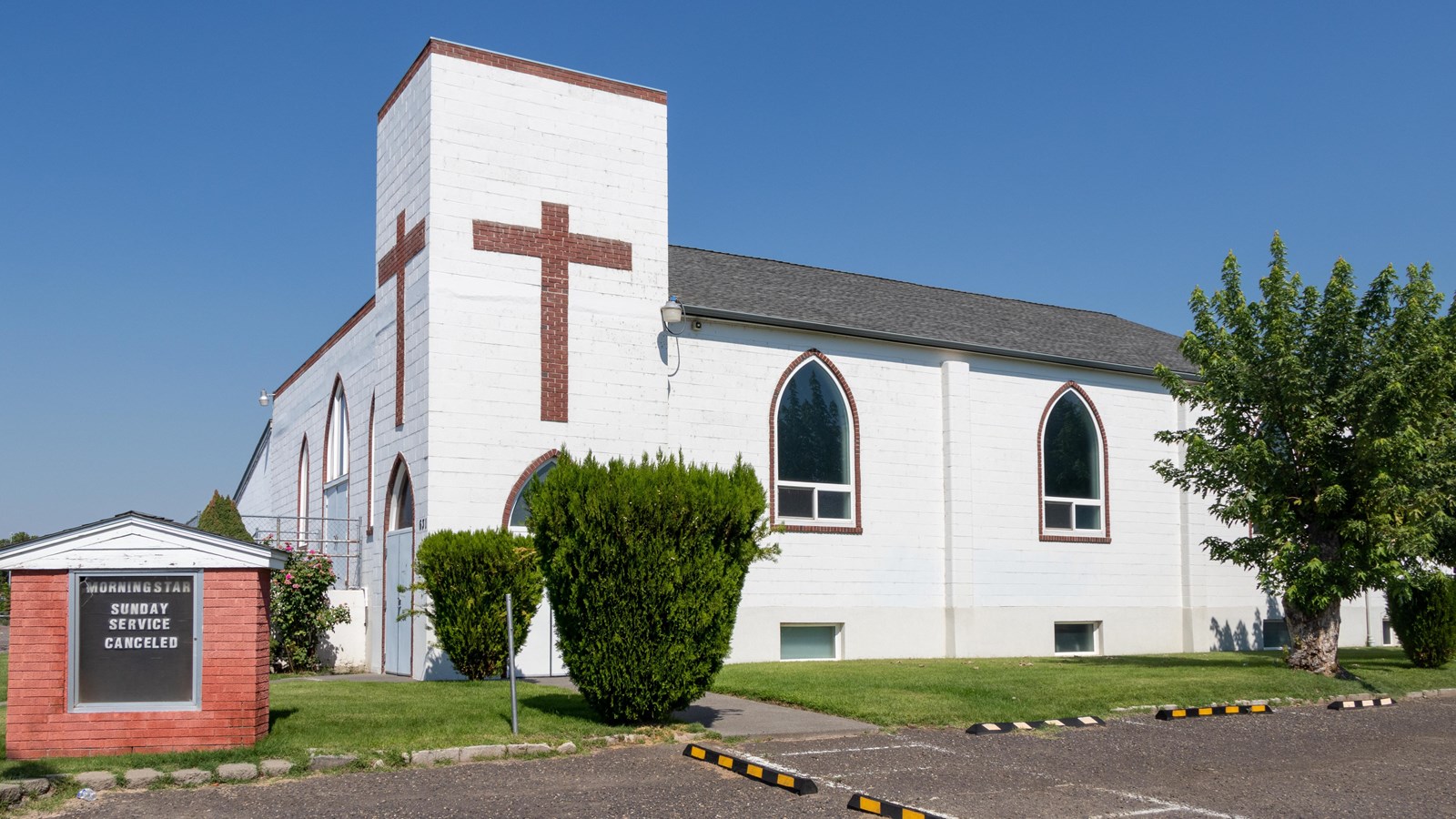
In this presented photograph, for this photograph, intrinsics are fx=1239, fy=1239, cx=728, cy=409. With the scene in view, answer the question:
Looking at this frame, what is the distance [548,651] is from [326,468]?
1127cm

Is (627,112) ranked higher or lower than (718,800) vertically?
higher

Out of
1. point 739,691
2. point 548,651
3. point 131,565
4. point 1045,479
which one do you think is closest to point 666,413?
point 548,651

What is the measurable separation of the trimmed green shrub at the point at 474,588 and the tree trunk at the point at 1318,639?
11060 mm

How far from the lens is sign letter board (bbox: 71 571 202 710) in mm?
10250

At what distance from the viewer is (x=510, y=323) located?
19.2m

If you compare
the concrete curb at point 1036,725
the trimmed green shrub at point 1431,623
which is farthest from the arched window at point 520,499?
the trimmed green shrub at point 1431,623

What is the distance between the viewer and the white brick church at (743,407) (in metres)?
19.1

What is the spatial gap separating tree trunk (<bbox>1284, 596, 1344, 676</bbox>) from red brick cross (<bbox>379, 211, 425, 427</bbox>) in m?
13.9

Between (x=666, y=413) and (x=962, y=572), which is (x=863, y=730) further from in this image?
(x=962, y=572)

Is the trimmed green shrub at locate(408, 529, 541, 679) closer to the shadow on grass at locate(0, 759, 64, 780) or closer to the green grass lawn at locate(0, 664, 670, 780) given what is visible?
the green grass lawn at locate(0, 664, 670, 780)

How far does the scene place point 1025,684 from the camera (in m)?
15.6

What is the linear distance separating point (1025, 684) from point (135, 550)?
10.4 metres

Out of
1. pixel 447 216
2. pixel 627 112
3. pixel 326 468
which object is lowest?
pixel 326 468

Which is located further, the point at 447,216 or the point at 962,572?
the point at 962,572
